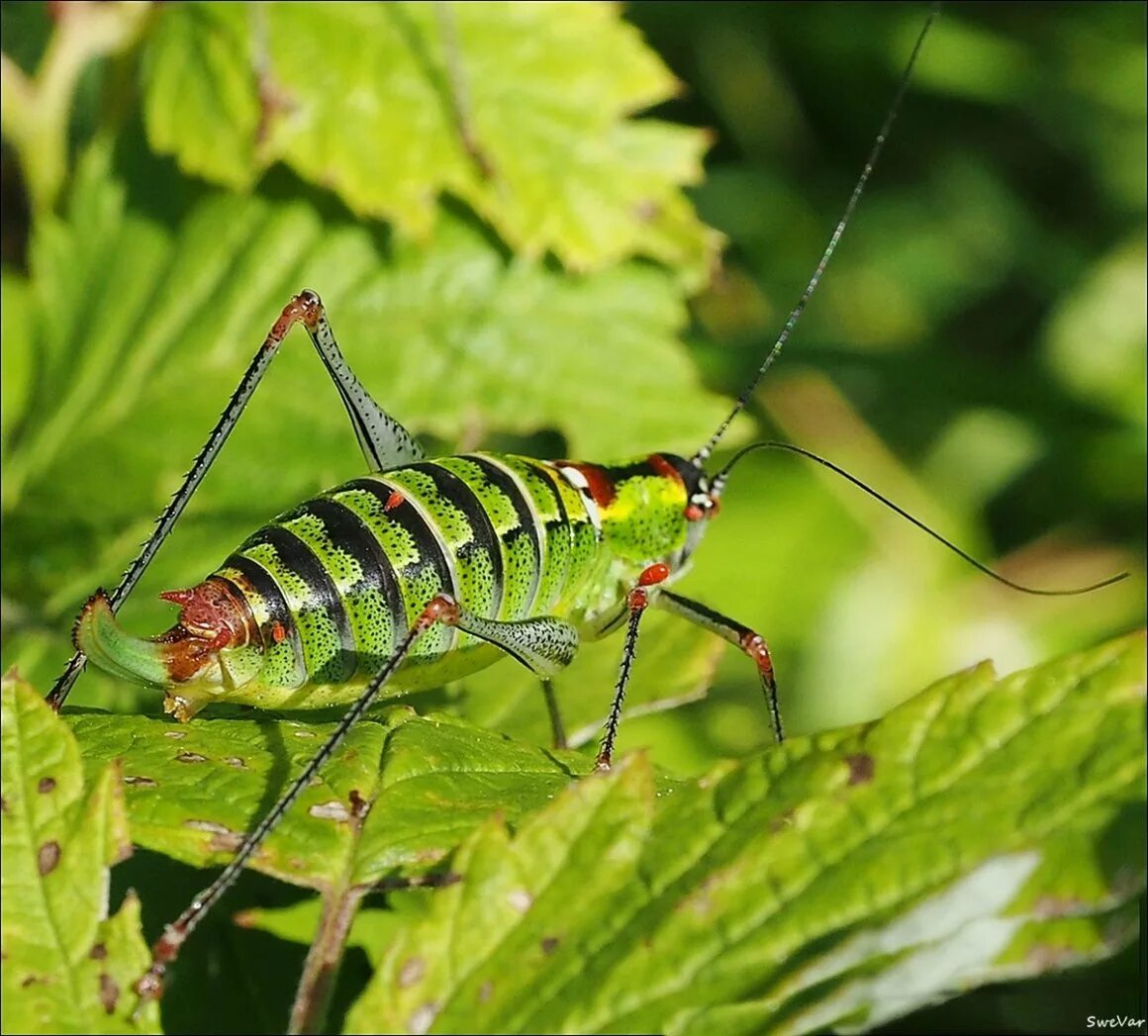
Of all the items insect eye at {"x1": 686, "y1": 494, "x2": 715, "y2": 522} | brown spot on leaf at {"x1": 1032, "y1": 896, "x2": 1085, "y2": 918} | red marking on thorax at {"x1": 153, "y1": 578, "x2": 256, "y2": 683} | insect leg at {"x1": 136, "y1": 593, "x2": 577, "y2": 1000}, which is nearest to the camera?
brown spot on leaf at {"x1": 1032, "y1": 896, "x2": 1085, "y2": 918}

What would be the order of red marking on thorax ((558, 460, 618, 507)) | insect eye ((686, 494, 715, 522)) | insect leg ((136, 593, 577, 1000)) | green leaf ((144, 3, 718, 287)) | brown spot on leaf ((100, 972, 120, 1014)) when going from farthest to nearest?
green leaf ((144, 3, 718, 287))
insect eye ((686, 494, 715, 522))
red marking on thorax ((558, 460, 618, 507))
insect leg ((136, 593, 577, 1000))
brown spot on leaf ((100, 972, 120, 1014))

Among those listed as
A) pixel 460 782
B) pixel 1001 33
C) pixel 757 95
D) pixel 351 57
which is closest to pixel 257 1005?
pixel 460 782

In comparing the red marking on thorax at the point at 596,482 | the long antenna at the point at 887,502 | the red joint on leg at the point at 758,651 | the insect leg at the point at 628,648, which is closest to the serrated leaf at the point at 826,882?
the insect leg at the point at 628,648

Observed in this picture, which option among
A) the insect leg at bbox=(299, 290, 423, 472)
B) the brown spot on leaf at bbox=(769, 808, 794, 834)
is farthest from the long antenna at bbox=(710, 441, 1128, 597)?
the brown spot on leaf at bbox=(769, 808, 794, 834)

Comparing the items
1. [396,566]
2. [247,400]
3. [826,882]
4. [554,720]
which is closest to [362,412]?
[247,400]

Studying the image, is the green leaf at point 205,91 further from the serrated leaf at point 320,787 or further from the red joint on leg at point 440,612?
the serrated leaf at point 320,787

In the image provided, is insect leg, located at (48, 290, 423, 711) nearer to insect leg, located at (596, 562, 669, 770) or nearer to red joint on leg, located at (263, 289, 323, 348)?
red joint on leg, located at (263, 289, 323, 348)
